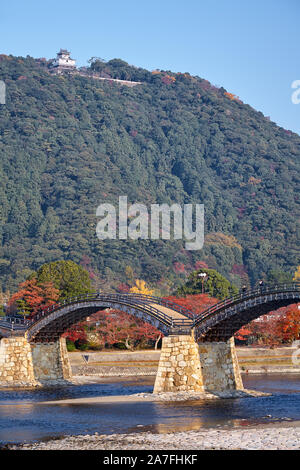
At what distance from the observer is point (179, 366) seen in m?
68.1

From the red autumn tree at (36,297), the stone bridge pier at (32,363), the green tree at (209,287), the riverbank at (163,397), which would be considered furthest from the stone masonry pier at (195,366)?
the green tree at (209,287)

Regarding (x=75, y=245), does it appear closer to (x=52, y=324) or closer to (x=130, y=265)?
(x=130, y=265)

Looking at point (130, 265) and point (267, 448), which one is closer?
point (267, 448)

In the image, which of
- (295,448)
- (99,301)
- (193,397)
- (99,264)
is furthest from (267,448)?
(99,264)

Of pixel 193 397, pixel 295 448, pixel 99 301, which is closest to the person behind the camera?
pixel 295 448

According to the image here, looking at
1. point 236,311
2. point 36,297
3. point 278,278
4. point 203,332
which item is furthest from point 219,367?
point 278,278

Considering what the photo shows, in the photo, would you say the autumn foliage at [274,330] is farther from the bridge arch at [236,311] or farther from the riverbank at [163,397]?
the bridge arch at [236,311]

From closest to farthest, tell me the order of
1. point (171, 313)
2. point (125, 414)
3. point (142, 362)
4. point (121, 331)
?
1. point (125, 414)
2. point (171, 313)
3. point (142, 362)
4. point (121, 331)

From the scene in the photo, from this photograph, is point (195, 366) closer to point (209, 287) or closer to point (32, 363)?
point (32, 363)

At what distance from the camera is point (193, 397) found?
6606 centimetres

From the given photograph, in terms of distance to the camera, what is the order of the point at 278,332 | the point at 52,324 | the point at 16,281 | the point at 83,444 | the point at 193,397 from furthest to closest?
the point at 16,281
the point at 278,332
the point at 52,324
the point at 193,397
the point at 83,444

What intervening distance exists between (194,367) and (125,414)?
383 inches

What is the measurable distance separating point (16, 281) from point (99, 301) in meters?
94.6
